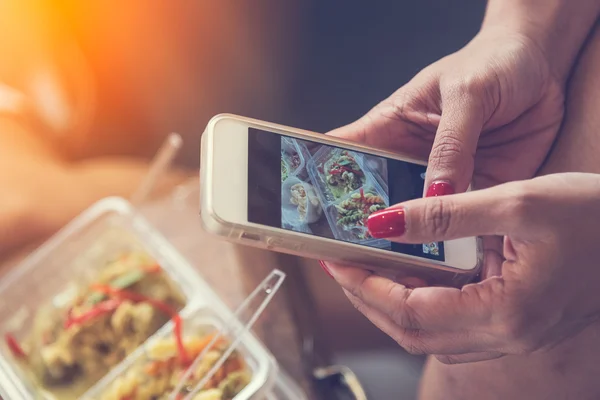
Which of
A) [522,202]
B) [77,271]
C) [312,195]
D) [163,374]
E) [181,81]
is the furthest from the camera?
[181,81]

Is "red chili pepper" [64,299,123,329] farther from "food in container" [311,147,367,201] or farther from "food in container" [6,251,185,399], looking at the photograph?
"food in container" [311,147,367,201]

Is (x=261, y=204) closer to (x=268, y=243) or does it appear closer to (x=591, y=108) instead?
(x=268, y=243)

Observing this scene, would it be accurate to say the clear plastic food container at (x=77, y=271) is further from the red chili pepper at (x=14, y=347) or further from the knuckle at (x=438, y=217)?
the knuckle at (x=438, y=217)

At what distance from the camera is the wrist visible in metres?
0.61

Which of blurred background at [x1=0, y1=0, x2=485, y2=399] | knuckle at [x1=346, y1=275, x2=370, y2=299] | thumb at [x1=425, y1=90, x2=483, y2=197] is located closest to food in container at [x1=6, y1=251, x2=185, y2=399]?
blurred background at [x1=0, y1=0, x2=485, y2=399]

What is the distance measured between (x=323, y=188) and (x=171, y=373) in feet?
0.96

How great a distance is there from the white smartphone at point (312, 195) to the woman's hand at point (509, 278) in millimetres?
40

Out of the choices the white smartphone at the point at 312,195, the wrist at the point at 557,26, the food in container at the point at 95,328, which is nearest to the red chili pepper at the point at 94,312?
the food in container at the point at 95,328

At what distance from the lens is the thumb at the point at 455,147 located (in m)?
0.50

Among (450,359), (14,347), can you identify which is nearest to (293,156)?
(450,359)

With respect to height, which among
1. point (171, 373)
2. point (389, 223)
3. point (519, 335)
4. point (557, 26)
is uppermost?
point (557, 26)

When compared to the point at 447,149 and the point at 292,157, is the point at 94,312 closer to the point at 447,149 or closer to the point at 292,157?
the point at 292,157

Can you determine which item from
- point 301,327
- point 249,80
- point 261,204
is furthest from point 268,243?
point 249,80

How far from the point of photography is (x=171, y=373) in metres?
0.66
